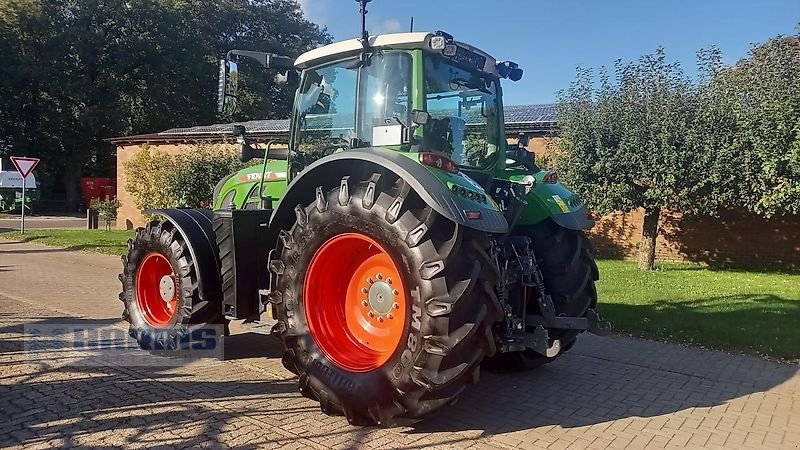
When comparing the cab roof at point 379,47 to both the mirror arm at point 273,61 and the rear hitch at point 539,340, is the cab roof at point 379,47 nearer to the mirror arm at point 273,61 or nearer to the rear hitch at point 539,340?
the mirror arm at point 273,61

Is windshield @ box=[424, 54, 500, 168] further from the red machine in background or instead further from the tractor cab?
the red machine in background

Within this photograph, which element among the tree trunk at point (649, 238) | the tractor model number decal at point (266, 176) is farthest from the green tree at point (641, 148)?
the tractor model number decal at point (266, 176)

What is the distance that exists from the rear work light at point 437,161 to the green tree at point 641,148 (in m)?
9.68

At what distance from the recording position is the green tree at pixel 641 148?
12.6 metres

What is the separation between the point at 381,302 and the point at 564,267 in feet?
5.29

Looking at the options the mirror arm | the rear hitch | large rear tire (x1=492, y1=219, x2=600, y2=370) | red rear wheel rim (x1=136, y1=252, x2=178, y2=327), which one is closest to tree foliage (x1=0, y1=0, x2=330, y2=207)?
red rear wheel rim (x1=136, y1=252, x2=178, y2=327)

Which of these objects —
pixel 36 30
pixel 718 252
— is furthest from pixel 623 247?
pixel 36 30

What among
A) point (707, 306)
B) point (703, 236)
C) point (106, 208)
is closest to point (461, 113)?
point (707, 306)

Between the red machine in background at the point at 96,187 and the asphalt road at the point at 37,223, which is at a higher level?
the red machine in background at the point at 96,187

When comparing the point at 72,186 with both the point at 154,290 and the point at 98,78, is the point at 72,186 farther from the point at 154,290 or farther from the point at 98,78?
the point at 154,290

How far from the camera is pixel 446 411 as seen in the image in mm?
4551

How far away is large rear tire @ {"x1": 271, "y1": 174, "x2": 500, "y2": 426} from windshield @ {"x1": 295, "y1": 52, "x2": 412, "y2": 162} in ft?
2.39

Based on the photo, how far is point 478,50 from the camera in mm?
5117

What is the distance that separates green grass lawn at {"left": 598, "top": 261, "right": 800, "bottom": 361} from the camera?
7160 millimetres
